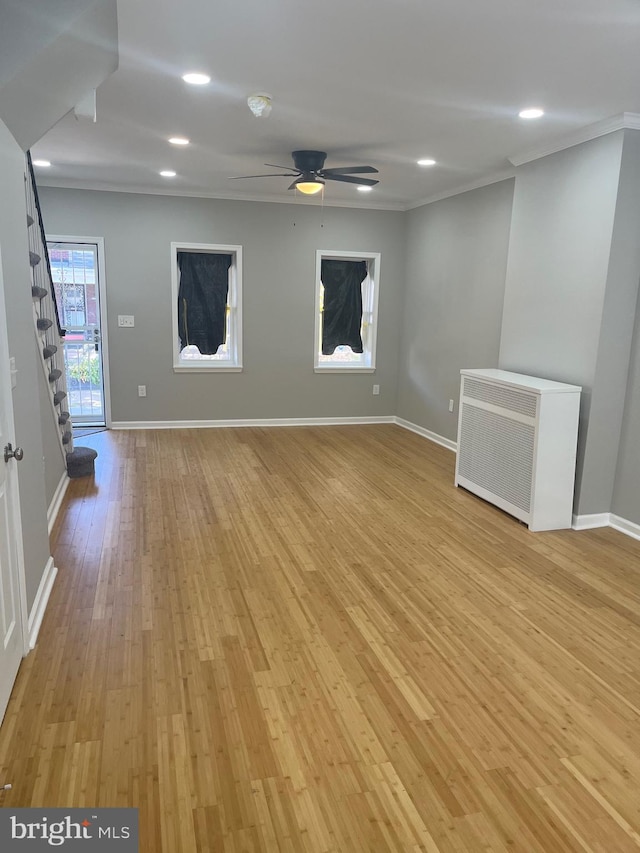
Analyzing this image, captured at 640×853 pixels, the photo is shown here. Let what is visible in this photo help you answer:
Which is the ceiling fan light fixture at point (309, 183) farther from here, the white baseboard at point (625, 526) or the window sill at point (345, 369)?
the white baseboard at point (625, 526)

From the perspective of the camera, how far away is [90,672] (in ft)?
7.73

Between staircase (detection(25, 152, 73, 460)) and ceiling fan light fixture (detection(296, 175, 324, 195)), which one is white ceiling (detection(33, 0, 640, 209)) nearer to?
ceiling fan light fixture (detection(296, 175, 324, 195))

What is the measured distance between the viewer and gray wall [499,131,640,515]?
373cm

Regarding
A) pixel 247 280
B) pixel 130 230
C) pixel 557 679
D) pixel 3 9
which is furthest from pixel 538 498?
pixel 130 230

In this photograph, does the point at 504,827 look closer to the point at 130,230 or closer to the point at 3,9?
the point at 3,9

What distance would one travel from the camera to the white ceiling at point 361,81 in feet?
7.95

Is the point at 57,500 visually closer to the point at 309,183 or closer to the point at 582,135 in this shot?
the point at 309,183

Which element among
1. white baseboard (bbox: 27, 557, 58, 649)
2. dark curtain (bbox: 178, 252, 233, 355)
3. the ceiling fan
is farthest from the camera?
dark curtain (bbox: 178, 252, 233, 355)

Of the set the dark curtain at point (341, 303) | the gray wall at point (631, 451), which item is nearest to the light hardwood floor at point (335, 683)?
the gray wall at point (631, 451)

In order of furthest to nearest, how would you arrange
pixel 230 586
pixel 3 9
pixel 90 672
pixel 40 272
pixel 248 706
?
1. pixel 40 272
2. pixel 230 586
3. pixel 90 672
4. pixel 248 706
5. pixel 3 9

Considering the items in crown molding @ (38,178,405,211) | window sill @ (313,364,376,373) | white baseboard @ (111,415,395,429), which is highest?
crown molding @ (38,178,405,211)

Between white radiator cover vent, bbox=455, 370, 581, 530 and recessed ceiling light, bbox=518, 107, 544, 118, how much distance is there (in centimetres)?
164

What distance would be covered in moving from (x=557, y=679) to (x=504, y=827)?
83cm

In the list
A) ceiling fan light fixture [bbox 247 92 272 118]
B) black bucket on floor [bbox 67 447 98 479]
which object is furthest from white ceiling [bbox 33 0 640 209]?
black bucket on floor [bbox 67 447 98 479]
